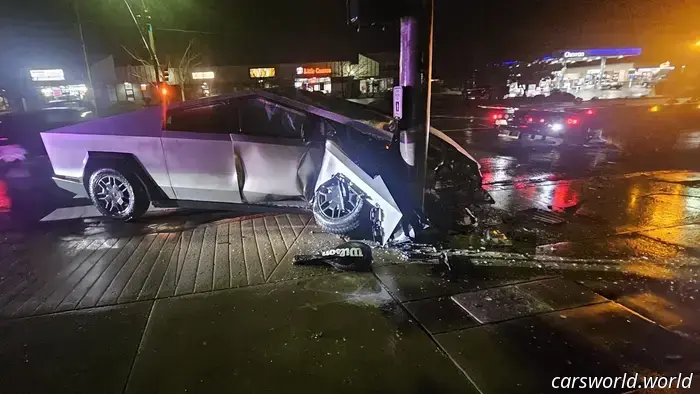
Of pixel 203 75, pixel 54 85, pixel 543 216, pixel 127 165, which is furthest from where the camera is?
pixel 54 85

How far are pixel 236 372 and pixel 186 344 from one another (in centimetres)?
56

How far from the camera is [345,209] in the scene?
16.6 ft

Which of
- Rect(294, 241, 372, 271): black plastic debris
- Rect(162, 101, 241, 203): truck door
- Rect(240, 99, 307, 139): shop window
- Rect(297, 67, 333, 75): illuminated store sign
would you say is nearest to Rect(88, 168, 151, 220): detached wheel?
Rect(162, 101, 241, 203): truck door

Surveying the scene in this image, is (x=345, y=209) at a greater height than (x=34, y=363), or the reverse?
(x=345, y=209)

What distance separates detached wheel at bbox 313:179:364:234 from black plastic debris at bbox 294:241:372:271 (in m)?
0.48

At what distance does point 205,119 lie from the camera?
5.35 meters

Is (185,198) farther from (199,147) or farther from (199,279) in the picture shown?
(199,279)

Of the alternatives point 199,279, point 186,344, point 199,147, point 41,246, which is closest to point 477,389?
point 186,344

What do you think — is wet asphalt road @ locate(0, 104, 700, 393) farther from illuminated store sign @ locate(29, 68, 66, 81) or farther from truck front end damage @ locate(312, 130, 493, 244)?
illuminated store sign @ locate(29, 68, 66, 81)

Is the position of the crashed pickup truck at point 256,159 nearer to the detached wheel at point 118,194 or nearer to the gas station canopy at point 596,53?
the detached wheel at point 118,194

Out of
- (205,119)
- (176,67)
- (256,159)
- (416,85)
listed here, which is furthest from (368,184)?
(176,67)

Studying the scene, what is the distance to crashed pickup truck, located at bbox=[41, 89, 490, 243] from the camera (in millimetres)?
4949

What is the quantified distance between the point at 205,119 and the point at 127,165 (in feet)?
4.35

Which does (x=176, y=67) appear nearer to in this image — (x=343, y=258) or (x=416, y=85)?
(x=416, y=85)
